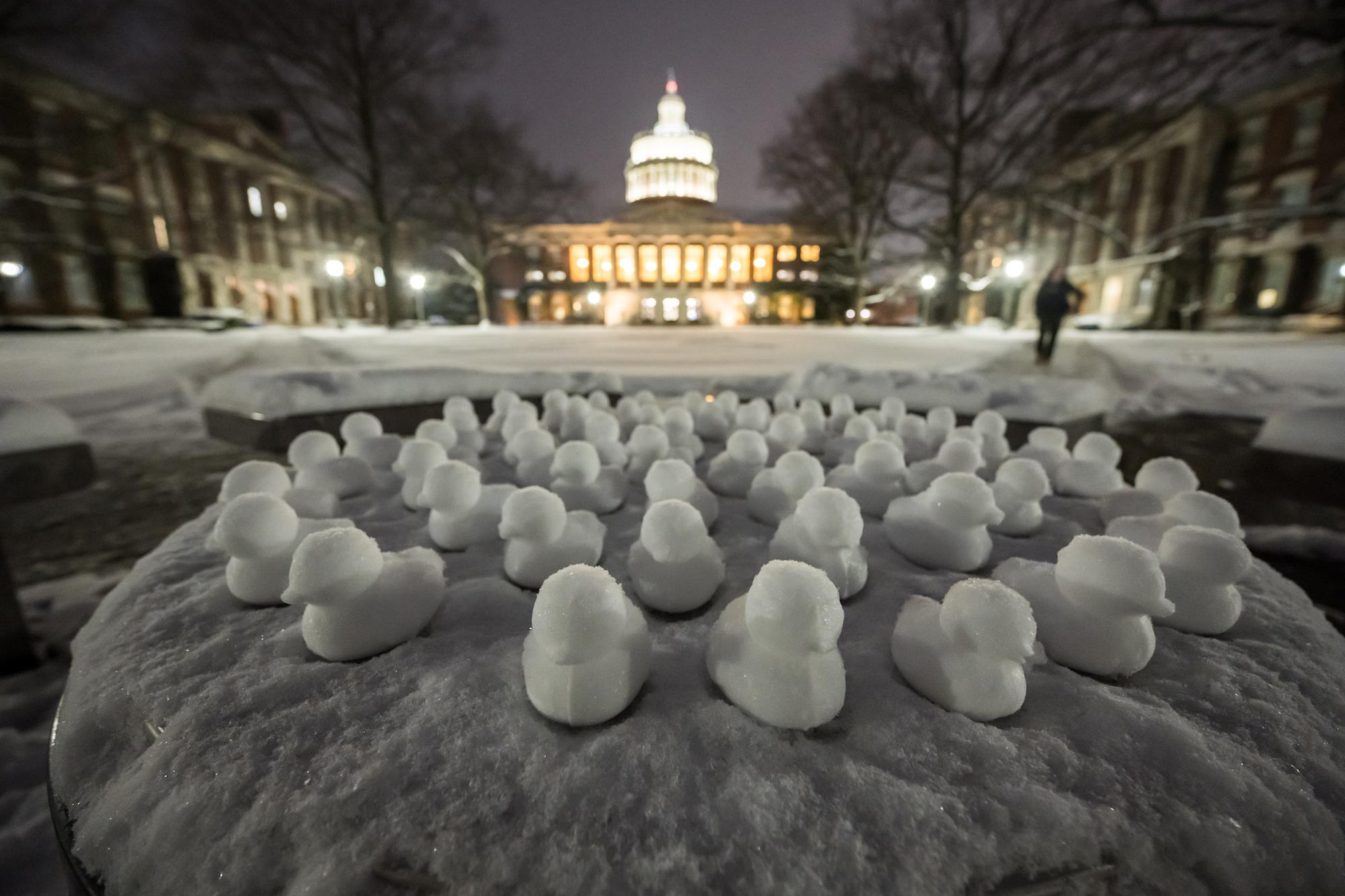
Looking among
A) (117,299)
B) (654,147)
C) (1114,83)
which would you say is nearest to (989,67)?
(1114,83)

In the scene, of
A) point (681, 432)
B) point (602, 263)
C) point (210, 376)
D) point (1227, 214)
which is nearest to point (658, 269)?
point (602, 263)

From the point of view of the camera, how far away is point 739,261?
40.7 meters

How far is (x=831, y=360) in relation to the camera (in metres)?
6.60

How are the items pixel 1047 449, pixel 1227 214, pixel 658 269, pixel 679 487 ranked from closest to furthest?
1. pixel 679 487
2. pixel 1047 449
3. pixel 1227 214
4. pixel 658 269

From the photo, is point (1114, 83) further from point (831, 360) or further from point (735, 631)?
point (735, 631)

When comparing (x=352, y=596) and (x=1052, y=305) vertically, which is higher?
(x=1052, y=305)

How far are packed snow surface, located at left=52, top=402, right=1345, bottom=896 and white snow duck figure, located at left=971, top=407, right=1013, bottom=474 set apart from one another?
4.70ft

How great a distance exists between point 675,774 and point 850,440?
2.34m

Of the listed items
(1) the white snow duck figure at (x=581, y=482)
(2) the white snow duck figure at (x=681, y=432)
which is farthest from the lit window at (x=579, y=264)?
(1) the white snow duck figure at (x=581, y=482)

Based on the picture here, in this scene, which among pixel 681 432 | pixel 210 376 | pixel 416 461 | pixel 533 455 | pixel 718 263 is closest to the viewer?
pixel 416 461

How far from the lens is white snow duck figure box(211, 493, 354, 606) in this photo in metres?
1.31

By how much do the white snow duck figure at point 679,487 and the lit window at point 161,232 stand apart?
26621 millimetres

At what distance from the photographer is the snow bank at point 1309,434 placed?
2461mm

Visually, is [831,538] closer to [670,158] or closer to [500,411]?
[500,411]
